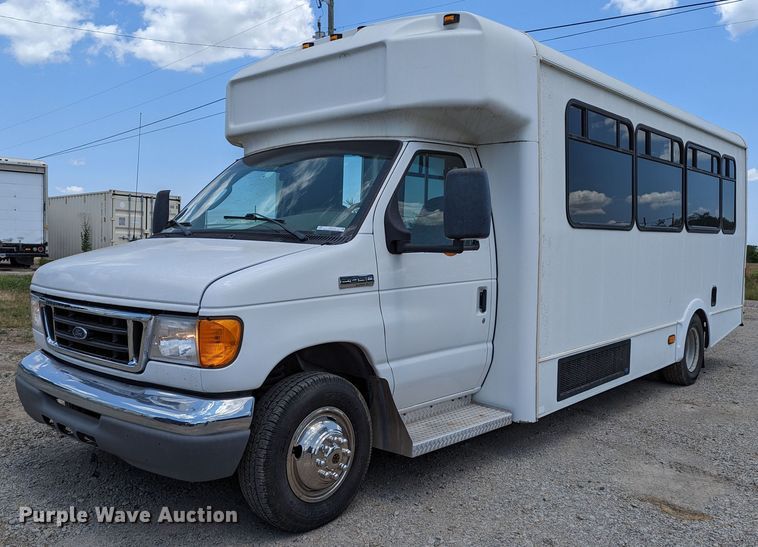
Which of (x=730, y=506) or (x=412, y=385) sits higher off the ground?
(x=412, y=385)

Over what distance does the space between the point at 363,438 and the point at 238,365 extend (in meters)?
1.01

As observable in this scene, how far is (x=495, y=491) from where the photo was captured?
4.36m

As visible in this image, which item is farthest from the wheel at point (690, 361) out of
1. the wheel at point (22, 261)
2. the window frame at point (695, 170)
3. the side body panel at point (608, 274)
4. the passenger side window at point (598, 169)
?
the wheel at point (22, 261)

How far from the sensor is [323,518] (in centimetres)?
370

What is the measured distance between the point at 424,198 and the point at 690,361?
488 cm

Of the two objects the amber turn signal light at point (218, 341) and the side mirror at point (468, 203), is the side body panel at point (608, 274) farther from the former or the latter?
the amber turn signal light at point (218, 341)

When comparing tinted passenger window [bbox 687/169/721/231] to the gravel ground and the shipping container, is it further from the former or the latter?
the shipping container

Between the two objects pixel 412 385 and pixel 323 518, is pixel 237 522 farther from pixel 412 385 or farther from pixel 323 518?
pixel 412 385

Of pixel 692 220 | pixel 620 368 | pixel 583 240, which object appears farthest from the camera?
pixel 692 220

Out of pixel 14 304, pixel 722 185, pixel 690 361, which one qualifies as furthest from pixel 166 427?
pixel 14 304

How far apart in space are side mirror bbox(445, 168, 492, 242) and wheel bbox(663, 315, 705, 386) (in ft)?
15.0

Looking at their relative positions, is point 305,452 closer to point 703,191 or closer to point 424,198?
point 424,198

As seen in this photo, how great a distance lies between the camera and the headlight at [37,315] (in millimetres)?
4094

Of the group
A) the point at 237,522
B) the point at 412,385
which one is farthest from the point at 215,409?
the point at 412,385
